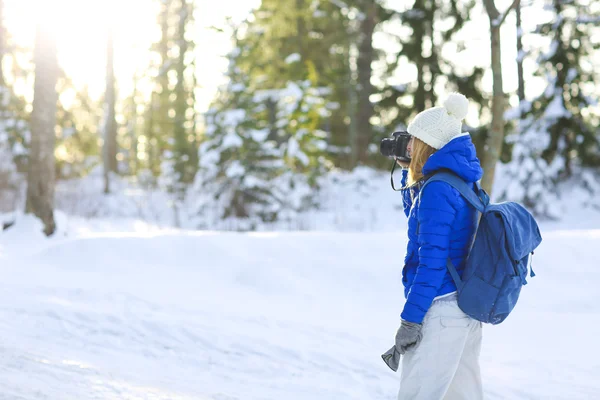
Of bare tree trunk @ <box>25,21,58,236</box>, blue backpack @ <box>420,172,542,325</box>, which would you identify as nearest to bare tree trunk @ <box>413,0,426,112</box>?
bare tree trunk @ <box>25,21,58,236</box>

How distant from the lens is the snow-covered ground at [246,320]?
407 cm

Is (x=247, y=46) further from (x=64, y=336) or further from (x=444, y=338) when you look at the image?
(x=444, y=338)

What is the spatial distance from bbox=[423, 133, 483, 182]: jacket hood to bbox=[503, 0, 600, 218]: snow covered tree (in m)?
12.1

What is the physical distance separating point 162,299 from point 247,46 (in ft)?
28.9

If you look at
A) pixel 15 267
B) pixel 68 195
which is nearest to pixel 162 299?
pixel 15 267

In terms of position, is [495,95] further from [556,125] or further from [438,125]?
[556,125]

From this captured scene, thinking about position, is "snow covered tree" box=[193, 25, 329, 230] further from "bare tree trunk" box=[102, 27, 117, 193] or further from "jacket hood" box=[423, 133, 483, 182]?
"jacket hood" box=[423, 133, 483, 182]

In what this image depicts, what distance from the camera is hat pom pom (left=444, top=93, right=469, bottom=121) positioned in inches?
107

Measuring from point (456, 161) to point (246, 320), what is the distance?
3445 millimetres

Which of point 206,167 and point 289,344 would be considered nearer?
point 289,344

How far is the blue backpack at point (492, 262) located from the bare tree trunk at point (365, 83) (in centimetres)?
1685

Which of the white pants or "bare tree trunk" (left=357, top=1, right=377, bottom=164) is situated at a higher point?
"bare tree trunk" (left=357, top=1, right=377, bottom=164)

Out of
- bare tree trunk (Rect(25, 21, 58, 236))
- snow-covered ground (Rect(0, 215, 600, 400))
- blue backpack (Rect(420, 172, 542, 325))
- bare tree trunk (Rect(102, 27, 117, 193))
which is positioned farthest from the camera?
bare tree trunk (Rect(102, 27, 117, 193))

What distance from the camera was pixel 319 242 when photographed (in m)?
7.41
